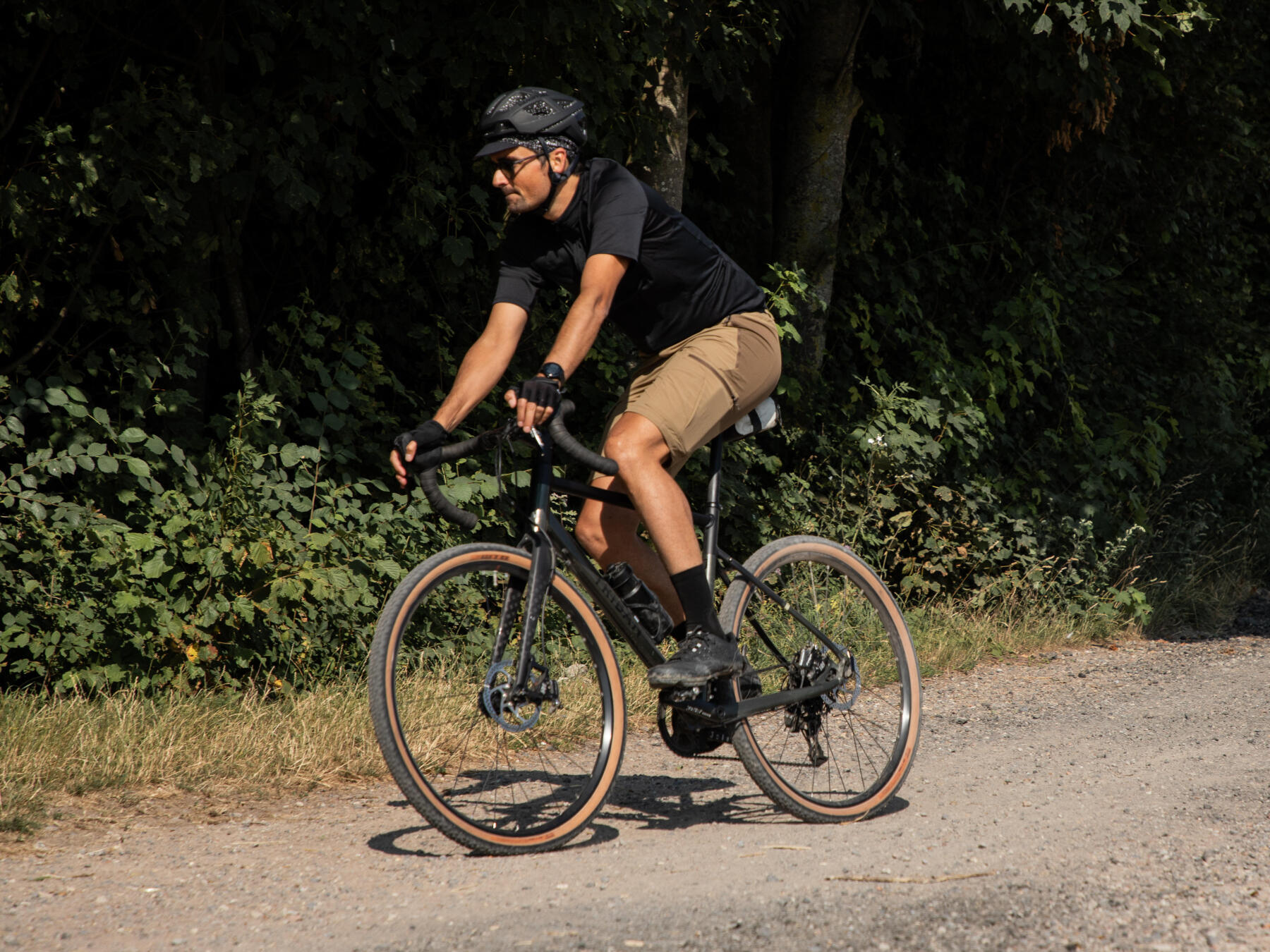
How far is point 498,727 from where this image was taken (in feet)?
12.0

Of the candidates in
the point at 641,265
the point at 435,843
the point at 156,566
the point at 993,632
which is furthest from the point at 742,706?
the point at 993,632

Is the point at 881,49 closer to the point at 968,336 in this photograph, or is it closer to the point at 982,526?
the point at 968,336

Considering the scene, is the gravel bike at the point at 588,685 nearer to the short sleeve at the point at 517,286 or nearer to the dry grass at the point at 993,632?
the short sleeve at the point at 517,286

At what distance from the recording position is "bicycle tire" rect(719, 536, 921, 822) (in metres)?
4.05

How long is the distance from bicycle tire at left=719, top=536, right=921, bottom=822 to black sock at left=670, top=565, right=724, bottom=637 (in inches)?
5.9

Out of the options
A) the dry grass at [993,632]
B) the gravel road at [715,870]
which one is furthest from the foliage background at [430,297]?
the gravel road at [715,870]

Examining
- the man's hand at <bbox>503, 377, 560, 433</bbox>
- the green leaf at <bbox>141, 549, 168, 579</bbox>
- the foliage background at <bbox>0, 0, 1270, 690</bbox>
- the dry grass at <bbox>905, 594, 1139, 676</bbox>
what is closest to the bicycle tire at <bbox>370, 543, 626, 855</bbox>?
the man's hand at <bbox>503, 377, 560, 433</bbox>

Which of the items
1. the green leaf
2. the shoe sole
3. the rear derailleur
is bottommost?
the rear derailleur

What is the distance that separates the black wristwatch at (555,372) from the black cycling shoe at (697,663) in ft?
2.84

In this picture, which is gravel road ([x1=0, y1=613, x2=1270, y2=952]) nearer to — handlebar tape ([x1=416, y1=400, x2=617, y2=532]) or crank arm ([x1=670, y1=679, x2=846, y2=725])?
crank arm ([x1=670, y1=679, x2=846, y2=725])

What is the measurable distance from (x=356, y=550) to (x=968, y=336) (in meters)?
5.77

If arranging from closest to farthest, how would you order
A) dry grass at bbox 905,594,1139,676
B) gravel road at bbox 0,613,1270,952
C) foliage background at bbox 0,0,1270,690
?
gravel road at bbox 0,613,1270,952 < foliage background at bbox 0,0,1270,690 < dry grass at bbox 905,594,1139,676

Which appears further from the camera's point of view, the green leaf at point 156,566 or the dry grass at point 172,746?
the green leaf at point 156,566

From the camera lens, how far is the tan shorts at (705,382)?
382cm
